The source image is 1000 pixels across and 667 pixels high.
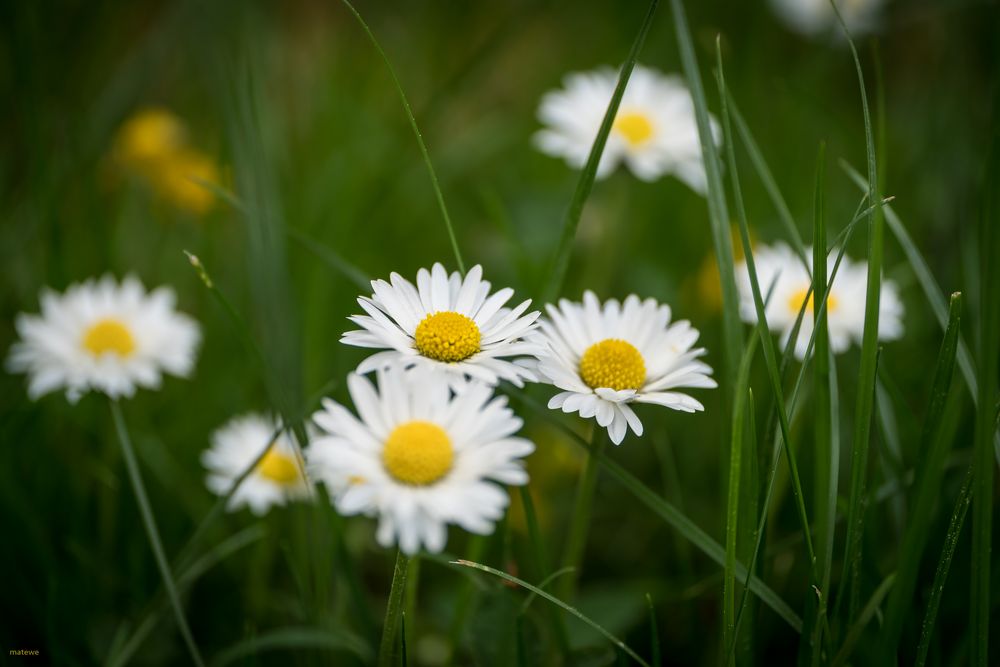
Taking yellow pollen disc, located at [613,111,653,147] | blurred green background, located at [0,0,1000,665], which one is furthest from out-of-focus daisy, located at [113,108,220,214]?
yellow pollen disc, located at [613,111,653,147]

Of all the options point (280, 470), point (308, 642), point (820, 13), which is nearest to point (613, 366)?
point (308, 642)

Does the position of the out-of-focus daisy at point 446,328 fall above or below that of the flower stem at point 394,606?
above

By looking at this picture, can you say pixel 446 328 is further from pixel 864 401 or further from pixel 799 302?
pixel 799 302

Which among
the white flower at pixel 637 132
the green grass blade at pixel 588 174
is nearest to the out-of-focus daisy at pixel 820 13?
the white flower at pixel 637 132

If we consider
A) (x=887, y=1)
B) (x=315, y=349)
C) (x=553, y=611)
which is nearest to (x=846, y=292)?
(x=553, y=611)

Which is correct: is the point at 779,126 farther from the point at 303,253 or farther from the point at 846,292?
the point at 303,253

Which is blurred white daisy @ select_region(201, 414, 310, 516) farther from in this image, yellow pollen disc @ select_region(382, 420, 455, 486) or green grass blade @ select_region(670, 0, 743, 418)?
green grass blade @ select_region(670, 0, 743, 418)

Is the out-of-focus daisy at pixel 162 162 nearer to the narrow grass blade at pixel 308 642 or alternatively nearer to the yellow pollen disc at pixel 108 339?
the yellow pollen disc at pixel 108 339
